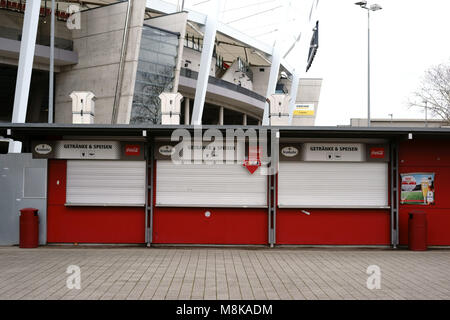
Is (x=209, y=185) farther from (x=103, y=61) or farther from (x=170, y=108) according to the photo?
(x=103, y=61)

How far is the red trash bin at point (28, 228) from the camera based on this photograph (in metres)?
11.6

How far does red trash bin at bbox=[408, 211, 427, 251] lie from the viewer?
1145 centimetres

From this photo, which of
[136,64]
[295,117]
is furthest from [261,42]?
[295,117]

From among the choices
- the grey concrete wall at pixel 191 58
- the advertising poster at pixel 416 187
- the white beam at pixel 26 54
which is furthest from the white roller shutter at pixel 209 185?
the grey concrete wall at pixel 191 58

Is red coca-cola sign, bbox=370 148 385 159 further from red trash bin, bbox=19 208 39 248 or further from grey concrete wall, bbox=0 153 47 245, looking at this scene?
red trash bin, bbox=19 208 39 248

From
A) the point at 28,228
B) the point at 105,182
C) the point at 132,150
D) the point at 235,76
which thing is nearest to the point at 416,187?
the point at 132,150

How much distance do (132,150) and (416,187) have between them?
285 inches

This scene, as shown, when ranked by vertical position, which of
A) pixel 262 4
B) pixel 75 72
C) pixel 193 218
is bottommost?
pixel 193 218

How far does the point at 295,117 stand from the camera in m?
68.2

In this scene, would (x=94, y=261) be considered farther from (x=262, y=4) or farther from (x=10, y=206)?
(x=262, y=4)

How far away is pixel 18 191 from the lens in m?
11.9

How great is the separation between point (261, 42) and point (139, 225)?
30.9 meters

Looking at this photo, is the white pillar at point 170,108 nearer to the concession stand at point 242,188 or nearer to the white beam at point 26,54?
the concession stand at point 242,188

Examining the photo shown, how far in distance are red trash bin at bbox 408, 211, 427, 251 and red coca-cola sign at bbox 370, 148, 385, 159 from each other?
159 centimetres
